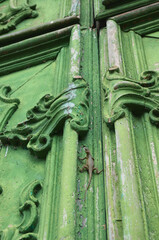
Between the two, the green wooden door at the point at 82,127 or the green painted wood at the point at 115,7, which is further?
the green painted wood at the point at 115,7

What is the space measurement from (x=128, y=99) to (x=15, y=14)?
5.28 feet

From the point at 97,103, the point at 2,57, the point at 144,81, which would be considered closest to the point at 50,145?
the point at 97,103

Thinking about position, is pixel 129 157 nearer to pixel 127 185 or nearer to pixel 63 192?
pixel 127 185

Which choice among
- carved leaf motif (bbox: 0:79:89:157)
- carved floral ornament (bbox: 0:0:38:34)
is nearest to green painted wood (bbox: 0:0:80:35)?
carved floral ornament (bbox: 0:0:38:34)

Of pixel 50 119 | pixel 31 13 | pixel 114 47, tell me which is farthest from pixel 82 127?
pixel 31 13

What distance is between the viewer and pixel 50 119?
4.75ft

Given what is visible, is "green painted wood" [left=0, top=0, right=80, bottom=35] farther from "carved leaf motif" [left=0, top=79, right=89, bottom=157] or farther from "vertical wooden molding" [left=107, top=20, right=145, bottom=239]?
"vertical wooden molding" [left=107, top=20, right=145, bottom=239]

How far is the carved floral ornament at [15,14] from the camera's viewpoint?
2.51 meters

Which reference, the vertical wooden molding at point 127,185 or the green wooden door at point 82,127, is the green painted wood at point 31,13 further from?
the vertical wooden molding at point 127,185

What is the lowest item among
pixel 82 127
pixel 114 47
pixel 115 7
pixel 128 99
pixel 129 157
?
pixel 129 157

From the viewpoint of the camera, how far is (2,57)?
2250 mm

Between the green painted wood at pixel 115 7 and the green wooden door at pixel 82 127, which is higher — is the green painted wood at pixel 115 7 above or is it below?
above

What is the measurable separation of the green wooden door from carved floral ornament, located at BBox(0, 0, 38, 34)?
10.5 inches

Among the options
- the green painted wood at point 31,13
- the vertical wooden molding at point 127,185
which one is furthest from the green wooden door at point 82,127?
the green painted wood at point 31,13
